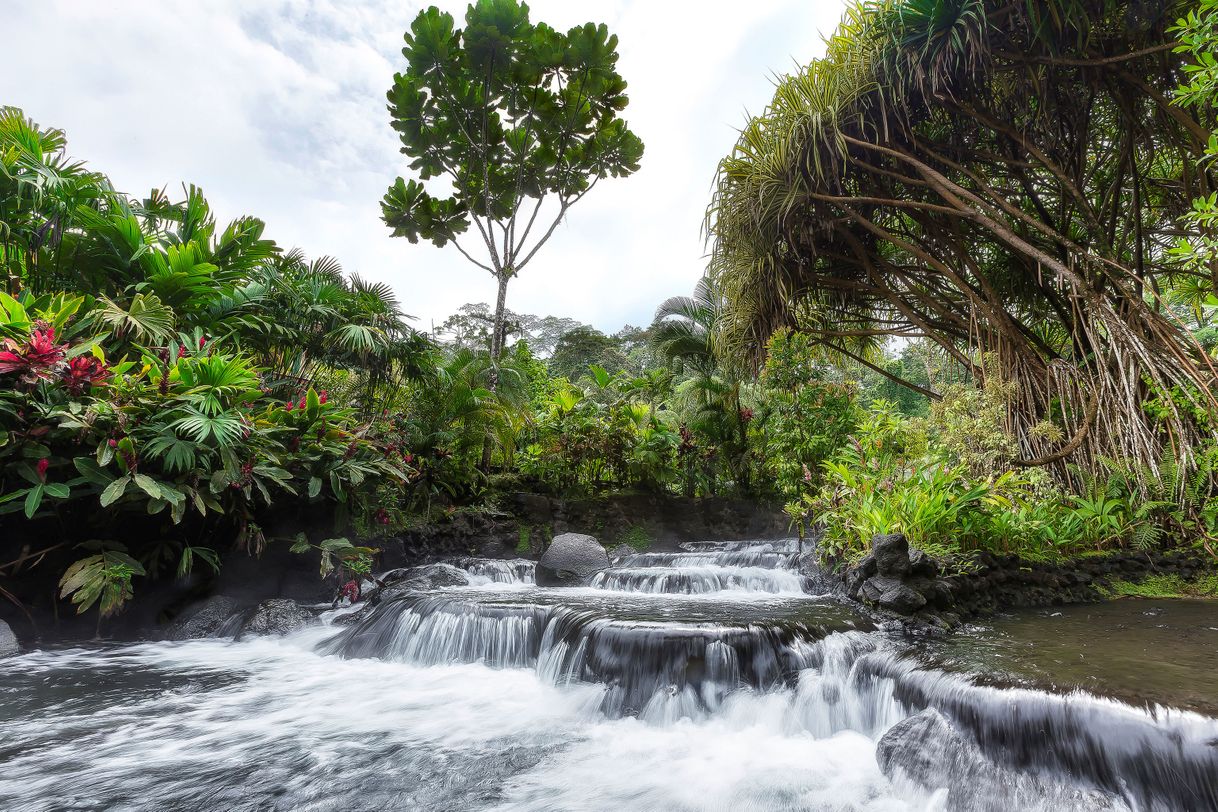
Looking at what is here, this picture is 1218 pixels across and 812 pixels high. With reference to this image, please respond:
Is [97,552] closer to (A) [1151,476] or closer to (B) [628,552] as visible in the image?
(B) [628,552]

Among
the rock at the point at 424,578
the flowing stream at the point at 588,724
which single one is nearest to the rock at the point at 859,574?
the flowing stream at the point at 588,724

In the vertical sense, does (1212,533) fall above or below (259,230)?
below

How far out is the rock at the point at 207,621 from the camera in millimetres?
5777

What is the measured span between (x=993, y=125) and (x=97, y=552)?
992cm

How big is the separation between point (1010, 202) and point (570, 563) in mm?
7054

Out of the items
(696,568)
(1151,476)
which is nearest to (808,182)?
(1151,476)

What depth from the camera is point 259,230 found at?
6.86m

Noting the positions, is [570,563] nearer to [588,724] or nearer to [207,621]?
[588,724]

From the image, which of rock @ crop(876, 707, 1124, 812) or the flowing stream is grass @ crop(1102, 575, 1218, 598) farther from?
rock @ crop(876, 707, 1124, 812)

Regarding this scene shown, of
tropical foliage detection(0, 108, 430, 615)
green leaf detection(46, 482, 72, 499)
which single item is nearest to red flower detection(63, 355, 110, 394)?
tropical foliage detection(0, 108, 430, 615)

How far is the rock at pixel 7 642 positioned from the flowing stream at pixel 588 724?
200 mm

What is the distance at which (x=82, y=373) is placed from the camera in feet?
15.2

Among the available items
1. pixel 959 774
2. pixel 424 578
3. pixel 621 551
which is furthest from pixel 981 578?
pixel 424 578

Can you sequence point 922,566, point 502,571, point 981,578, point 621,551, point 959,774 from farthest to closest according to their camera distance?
1. point 621,551
2. point 502,571
3. point 981,578
4. point 922,566
5. point 959,774
